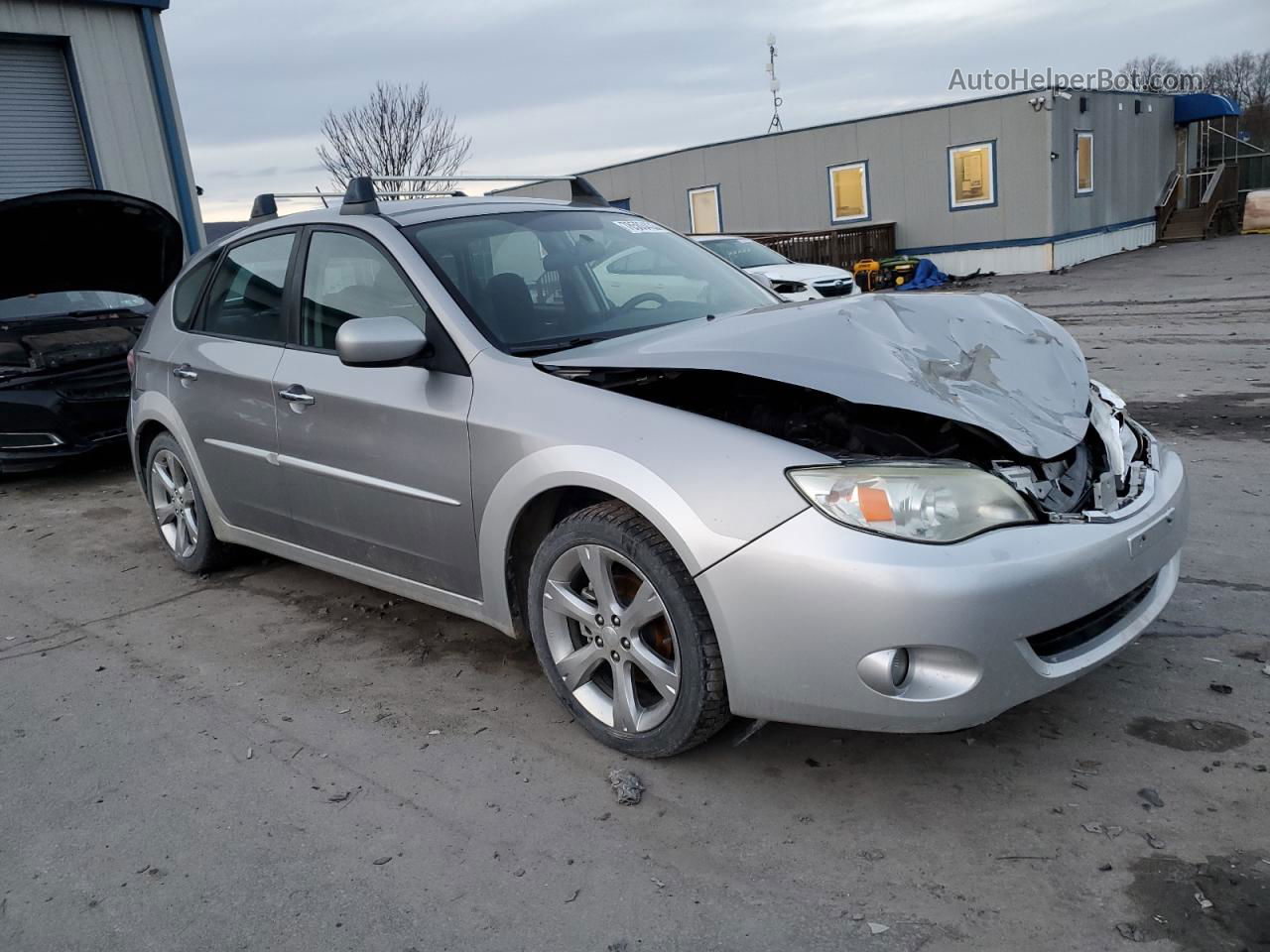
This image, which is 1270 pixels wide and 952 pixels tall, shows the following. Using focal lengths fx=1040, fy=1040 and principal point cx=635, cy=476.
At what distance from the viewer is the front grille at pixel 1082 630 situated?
2693 mm

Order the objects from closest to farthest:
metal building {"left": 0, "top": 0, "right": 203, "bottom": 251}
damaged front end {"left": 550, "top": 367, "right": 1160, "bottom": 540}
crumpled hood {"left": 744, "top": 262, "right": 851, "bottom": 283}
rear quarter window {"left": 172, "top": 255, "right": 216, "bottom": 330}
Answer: damaged front end {"left": 550, "top": 367, "right": 1160, "bottom": 540} → rear quarter window {"left": 172, "top": 255, "right": 216, "bottom": 330} → metal building {"left": 0, "top": 0, "right": 203, "bottom": 251} → crumpled hood {"left": 744, "top": 262, "right": 851, "bottom": 283}

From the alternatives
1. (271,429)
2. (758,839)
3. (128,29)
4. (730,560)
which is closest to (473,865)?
(758,839)

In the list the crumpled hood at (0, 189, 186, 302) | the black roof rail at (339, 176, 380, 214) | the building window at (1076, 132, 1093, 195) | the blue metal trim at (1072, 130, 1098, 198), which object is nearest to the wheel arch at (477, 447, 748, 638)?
A: the black roof rail at (339, 176, 380, 214)

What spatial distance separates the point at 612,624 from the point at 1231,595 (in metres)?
2.48

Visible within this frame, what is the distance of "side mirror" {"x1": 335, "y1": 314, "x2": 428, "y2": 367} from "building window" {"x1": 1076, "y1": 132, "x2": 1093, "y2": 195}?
22613 mm

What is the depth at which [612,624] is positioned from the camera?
3.08 m

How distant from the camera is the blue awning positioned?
88.8 feet

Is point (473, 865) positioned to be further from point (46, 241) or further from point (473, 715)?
point (46, 241)

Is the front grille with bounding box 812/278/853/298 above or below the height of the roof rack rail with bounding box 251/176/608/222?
below

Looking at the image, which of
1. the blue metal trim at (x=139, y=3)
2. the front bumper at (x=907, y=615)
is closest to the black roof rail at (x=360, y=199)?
the front bumper at (x=907, y=615)

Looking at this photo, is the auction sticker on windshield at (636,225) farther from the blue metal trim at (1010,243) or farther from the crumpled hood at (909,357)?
the blue metal trim at (1010,243)

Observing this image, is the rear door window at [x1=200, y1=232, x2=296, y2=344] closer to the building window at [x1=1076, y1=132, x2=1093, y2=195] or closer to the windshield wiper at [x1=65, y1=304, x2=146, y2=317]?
the windshield wiper at [x1=65, y1=304, x2=146, y2=317]

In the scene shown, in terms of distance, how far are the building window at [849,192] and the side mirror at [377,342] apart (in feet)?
73.5

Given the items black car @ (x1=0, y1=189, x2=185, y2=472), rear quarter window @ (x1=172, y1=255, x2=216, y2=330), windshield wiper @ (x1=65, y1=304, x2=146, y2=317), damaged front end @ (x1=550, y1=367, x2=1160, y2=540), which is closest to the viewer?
damaged front end @ (x1=550, y1=367, x2=1160, y2=540)
